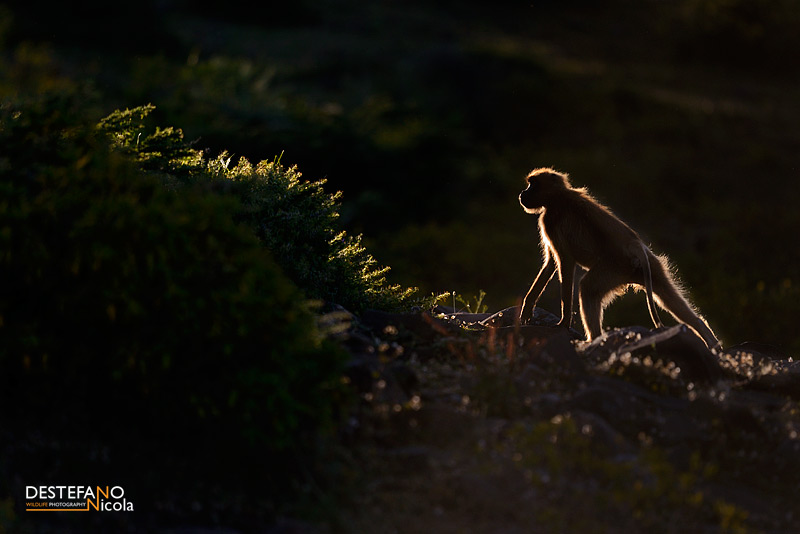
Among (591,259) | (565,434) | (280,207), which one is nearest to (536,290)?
(591,259)

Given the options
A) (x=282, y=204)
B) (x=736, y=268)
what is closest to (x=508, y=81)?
(x=736, y=268)

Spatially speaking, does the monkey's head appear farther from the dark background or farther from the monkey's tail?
the dark background

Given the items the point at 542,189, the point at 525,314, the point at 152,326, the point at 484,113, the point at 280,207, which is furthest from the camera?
the point at 484,113

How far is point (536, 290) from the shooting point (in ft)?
30.3

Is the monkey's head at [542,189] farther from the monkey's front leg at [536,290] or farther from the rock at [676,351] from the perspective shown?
the rock at [676,351]

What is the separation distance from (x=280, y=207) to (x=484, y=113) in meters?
24.4

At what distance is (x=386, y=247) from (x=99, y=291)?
1451 cm

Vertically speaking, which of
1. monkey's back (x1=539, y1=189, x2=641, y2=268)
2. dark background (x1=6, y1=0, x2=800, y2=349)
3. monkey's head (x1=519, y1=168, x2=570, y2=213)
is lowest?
dark background (x1=6, y1=0, x2=800, y2=349)

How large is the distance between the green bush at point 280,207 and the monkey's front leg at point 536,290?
146 centimetres

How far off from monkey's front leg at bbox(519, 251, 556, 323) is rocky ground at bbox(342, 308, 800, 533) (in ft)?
2.64

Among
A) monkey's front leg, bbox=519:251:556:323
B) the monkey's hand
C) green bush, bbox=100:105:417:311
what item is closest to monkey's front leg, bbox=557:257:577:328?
monkey's front leg, bbox=519:251:556:323

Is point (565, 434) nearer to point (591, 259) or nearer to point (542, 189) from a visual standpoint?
point (591, 259)

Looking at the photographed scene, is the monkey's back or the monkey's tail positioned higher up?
the monkey's back

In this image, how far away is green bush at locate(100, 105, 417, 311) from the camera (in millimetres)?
→ 8367
